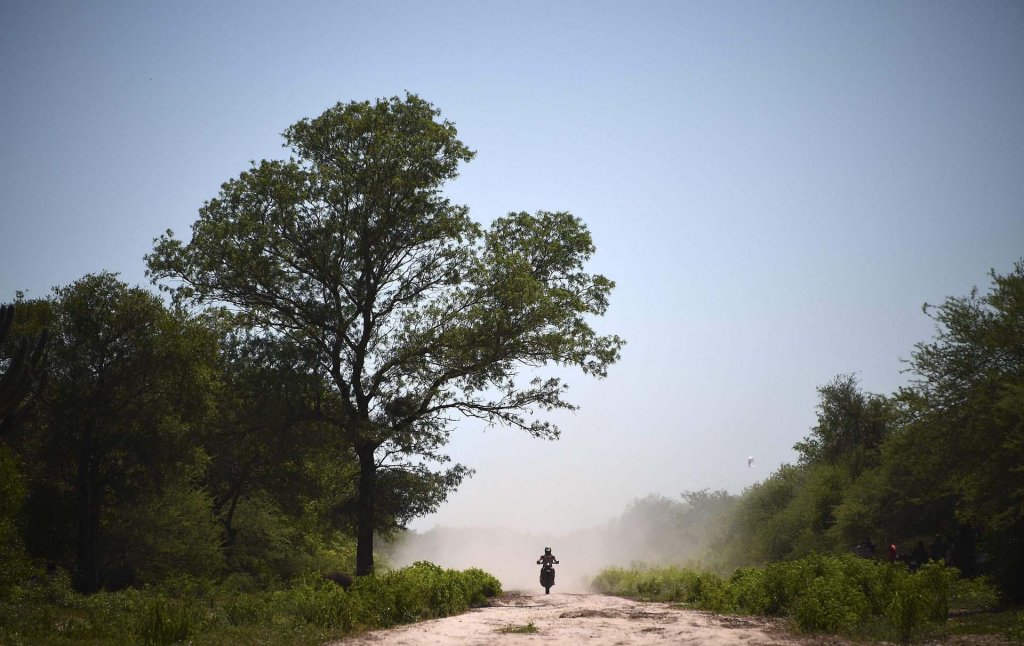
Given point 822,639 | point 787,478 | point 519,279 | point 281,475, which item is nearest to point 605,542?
point 787,478

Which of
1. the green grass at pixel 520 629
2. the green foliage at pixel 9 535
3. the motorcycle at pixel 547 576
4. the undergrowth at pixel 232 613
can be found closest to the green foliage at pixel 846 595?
the green grass at pixel 520 629

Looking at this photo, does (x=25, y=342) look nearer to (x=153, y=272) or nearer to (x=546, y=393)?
(x=153, y=272)

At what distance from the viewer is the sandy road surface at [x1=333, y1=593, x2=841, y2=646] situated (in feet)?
44.4

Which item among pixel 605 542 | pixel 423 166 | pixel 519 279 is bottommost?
→ pixel 605 542

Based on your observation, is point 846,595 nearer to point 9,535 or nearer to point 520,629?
point 520,629

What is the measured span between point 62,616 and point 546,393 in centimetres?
1693

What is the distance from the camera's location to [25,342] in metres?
15.5

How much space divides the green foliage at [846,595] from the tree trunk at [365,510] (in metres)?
11.1

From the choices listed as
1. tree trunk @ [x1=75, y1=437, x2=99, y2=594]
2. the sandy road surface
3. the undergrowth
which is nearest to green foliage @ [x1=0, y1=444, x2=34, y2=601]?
the undergrowth

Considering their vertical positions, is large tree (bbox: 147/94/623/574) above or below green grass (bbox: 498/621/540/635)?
above

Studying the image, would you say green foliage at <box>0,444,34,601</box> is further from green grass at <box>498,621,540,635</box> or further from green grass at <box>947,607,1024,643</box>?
green grass at <box>947,607,1024,643</box>

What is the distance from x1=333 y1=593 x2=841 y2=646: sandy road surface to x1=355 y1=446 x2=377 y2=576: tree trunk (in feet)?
22.5

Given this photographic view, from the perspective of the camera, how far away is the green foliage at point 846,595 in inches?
517

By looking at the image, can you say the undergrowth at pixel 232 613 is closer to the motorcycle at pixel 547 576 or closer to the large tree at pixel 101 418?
the large tree at pixel 101 418
